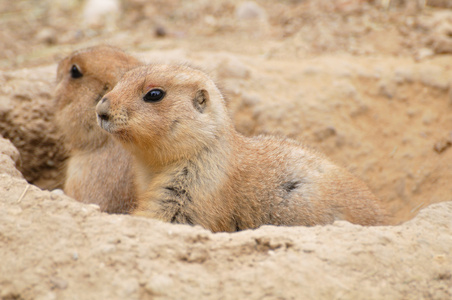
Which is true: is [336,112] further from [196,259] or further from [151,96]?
[196,259]

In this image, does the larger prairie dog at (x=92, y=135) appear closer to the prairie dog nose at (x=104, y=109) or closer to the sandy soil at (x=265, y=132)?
the sandy soil at (x=265, y=132)

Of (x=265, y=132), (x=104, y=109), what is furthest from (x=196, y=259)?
(x=265, y=132)

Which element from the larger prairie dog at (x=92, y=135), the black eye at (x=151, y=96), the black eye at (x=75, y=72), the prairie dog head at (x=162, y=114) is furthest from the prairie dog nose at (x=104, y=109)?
the black eye at (x=75, y=72)

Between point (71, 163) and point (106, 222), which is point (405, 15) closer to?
point (71, 163)

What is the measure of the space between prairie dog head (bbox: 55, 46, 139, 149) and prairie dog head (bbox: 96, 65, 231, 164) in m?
0.79

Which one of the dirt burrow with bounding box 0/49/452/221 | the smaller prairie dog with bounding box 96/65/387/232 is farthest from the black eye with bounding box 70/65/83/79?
the dirt burrow with bounding box 0/49/452/221

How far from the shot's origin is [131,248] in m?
2.91

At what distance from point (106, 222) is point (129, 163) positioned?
1690 millimetres

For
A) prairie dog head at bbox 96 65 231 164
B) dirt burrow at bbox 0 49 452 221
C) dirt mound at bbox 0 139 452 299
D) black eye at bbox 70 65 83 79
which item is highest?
prairie dog head at bbox 96 65 231 164

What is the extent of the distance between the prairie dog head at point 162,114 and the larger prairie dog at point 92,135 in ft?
2.56

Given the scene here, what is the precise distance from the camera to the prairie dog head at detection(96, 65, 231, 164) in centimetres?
386

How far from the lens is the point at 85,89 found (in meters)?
4.94

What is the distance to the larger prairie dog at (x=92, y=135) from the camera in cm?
477

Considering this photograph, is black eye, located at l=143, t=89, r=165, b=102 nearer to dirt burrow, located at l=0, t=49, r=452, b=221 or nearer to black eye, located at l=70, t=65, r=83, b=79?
black eye, located at l=70, t=65, r=83, b=79
